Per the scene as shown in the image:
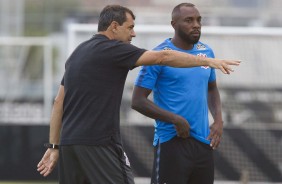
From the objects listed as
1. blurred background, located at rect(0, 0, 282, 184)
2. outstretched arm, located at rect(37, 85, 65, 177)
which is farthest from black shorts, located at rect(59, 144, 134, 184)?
blurred background, located at rect(0, 0, 282, 184)

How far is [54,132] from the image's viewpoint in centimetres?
611

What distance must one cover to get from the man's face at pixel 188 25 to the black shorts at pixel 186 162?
72cm

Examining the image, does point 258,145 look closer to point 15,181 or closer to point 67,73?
point 15,181

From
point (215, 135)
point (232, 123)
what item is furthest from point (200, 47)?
point (232, 123)

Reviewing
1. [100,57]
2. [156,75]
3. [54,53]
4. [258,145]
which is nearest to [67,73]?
[100,57]

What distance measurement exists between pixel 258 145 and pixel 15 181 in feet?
11.4

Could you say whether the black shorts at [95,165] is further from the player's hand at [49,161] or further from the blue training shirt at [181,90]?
the blue training shirt at [181,90]

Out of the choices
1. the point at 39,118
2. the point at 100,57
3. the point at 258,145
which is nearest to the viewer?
the point at 100,57

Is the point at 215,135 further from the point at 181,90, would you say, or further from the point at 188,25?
the point at 188,25

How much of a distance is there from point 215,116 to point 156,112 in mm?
565

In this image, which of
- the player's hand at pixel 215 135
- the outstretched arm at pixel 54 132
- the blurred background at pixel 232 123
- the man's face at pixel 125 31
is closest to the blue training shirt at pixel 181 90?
the player's hand at pixel 215 135

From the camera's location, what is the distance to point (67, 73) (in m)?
5.93

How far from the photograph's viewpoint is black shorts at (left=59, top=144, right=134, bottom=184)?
582 centimetres

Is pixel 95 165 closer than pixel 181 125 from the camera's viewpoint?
Yes
